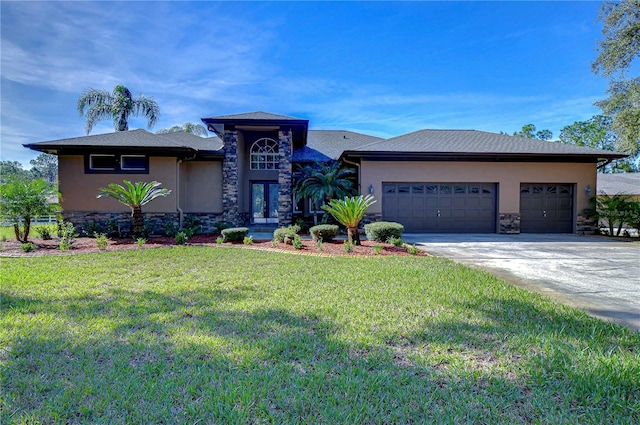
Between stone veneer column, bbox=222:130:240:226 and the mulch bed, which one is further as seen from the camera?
stone veneer column, bbox=222:130:240:226

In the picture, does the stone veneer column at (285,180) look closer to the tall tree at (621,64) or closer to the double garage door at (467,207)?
the double garage door at (467,207)

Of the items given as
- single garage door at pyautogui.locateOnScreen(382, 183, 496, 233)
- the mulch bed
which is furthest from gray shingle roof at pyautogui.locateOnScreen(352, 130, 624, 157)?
the mulch bed

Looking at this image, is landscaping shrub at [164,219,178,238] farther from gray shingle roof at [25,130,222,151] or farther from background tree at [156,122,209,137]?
background tree at [156,122,209,137]

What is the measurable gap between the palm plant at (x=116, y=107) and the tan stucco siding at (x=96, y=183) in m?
7.99


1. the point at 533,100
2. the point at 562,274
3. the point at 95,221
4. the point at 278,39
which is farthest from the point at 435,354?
the point at 533,100

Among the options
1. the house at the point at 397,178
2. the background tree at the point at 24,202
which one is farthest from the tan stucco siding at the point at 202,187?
the background tree at the point at 24,202

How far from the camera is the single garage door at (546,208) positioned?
13875 mm

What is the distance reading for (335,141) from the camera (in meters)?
18.7

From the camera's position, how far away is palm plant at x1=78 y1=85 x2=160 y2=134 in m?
19.0

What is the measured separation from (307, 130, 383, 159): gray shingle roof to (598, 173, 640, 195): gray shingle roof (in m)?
16.2

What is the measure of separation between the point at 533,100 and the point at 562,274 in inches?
729

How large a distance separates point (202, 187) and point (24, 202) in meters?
6.15

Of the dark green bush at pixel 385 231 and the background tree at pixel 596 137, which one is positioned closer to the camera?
the dark green bush at pixel 385 231

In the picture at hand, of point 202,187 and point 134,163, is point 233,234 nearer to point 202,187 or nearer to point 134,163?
point 202,187
